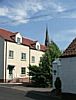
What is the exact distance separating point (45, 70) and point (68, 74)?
21748 millimetres

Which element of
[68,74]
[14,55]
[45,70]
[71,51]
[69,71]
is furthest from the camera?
[14,55]

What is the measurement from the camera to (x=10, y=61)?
191ft

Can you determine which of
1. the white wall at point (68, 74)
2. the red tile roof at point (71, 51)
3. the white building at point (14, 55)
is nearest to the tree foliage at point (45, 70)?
the white building at point (14, 55)

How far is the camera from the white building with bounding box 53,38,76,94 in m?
23.7

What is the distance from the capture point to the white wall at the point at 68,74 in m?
23.7

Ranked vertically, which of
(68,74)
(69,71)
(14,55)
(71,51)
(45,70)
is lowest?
(68,74)

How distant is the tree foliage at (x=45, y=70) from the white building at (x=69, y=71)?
18639mm

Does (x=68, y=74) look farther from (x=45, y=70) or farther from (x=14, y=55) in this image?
(x=14, y=55)

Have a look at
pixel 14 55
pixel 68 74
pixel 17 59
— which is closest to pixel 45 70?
pixel 14 55

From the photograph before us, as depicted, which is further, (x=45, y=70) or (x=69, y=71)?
(x=45, y=70)

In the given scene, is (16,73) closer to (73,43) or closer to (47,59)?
(47,59)

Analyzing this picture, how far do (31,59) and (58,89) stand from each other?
38.9 metres

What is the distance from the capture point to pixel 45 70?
151 feet

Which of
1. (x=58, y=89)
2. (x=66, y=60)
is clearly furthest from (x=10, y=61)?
(x=66, y=60)
